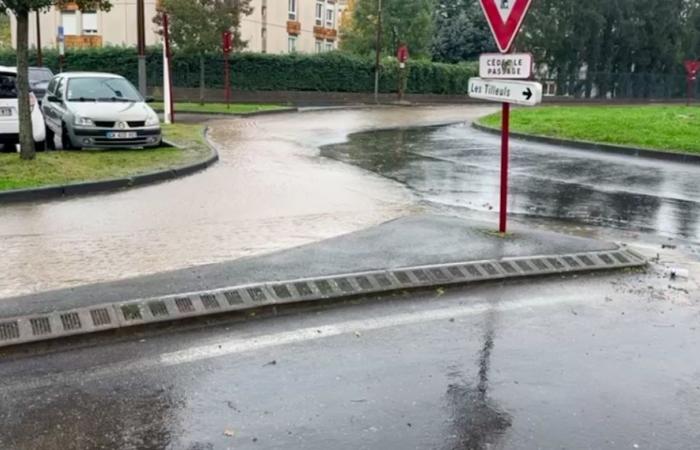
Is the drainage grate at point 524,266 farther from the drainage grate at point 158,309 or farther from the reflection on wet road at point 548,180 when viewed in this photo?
the drainage grate at point 158,309

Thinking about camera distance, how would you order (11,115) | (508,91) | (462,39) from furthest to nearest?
(462,39) → (11,115) → (508,91)

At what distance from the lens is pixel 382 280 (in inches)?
251

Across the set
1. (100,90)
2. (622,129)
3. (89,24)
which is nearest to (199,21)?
(89,24)

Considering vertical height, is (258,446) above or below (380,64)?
below

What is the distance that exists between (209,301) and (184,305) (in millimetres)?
195

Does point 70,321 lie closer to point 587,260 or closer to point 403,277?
point 403,277

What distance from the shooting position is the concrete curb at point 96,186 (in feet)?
33.7

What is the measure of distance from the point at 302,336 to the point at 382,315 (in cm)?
75

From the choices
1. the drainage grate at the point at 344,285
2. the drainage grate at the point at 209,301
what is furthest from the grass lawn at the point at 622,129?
the drainage grate at the point at 209,301

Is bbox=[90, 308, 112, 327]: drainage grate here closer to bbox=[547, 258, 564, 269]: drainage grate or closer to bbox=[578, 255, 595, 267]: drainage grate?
bbox=[547, 258, 564, 269]: drainage grate

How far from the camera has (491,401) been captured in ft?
13.8

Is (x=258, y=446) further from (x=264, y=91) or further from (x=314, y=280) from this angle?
(x=264, y=91)

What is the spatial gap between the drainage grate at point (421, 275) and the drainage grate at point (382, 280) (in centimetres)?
27

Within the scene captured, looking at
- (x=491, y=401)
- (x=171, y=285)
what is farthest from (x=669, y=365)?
(x=171, y=285)
